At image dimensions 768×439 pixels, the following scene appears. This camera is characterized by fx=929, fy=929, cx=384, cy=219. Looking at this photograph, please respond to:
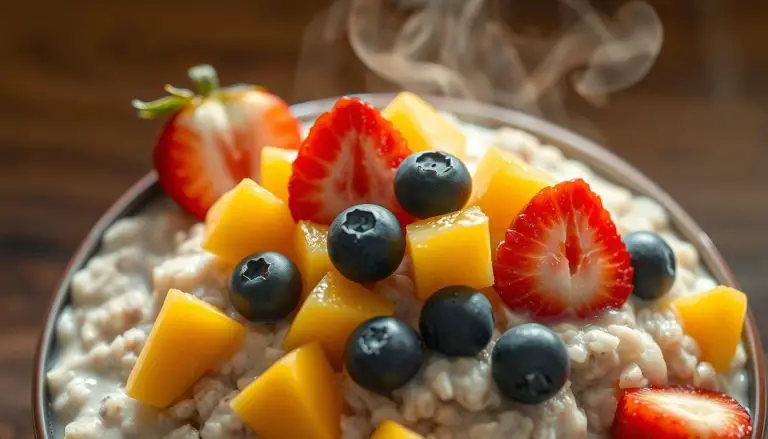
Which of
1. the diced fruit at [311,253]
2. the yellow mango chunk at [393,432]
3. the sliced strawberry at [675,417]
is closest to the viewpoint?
the yellow mango chunk at [393,432]

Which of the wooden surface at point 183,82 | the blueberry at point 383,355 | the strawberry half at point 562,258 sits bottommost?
the wooden surface at point 183,82

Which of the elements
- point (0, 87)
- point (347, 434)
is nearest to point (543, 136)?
point (347, 434)

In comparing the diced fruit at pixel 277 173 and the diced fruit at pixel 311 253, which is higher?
the diced fruit at pixel 277 173

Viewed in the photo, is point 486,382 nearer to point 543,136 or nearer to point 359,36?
point 543,136

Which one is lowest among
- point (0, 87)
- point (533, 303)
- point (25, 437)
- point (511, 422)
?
point (25, 437)

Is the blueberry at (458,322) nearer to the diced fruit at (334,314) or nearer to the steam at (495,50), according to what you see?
the diced fruit at (334,314)

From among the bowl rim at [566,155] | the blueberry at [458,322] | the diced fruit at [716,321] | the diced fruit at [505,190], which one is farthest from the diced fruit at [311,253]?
the diced fruit at [716,321]
